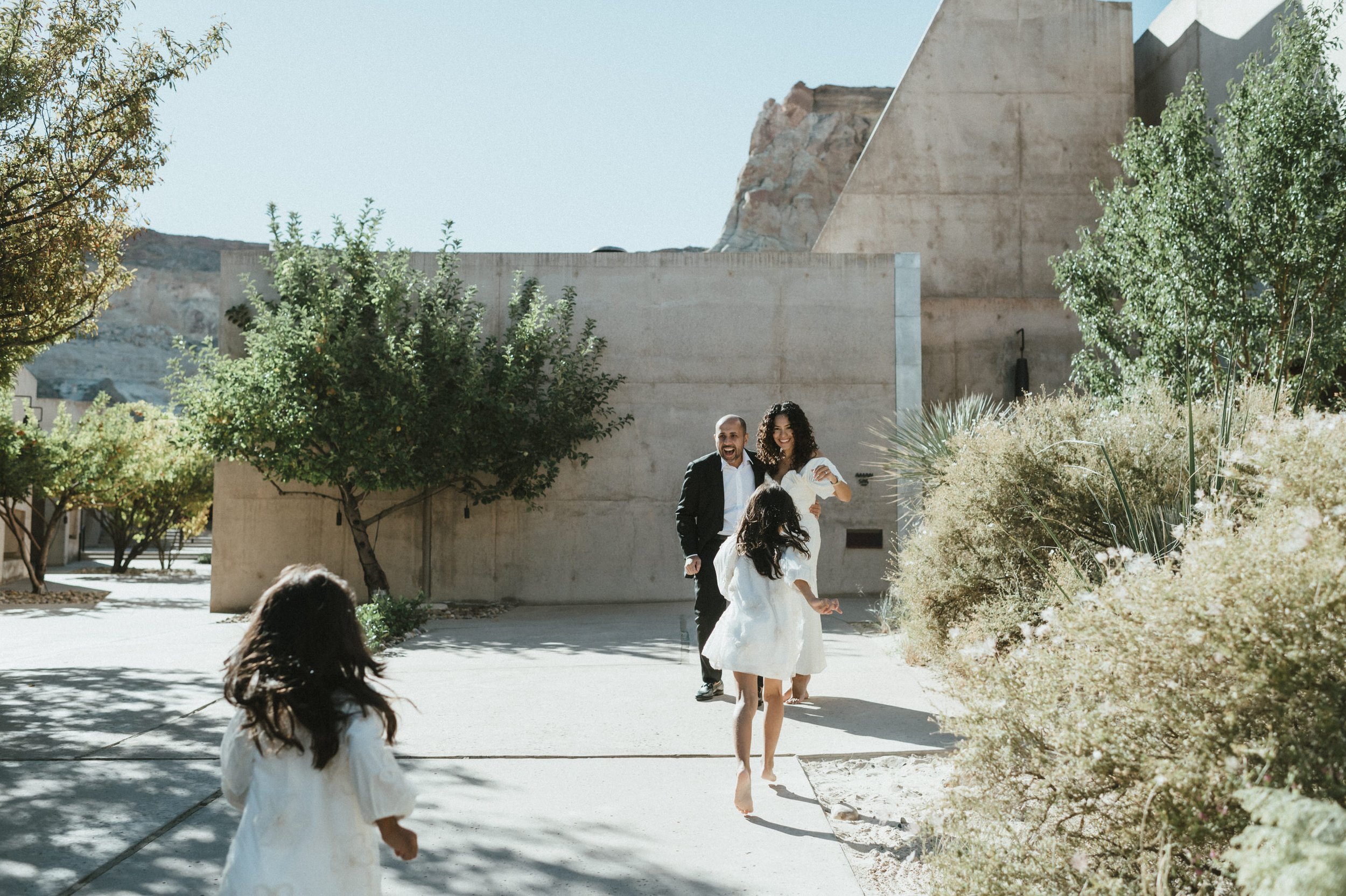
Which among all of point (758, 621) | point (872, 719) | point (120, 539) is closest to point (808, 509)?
point (872, 719)

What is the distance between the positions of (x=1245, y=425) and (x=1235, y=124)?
9.51 meters

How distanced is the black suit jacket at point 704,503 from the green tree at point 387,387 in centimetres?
572

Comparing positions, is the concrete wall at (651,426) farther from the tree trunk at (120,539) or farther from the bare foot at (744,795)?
the tree trunk at (120,539)

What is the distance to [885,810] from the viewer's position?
439 centimetres

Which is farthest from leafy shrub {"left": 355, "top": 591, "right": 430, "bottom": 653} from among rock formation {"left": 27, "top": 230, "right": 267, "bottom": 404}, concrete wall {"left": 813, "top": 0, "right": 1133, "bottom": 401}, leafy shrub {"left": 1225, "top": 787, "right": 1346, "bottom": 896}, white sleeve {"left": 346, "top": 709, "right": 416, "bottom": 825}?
rock formation {"left": 27, "top": 230, "right": 267, "bottom": 404}

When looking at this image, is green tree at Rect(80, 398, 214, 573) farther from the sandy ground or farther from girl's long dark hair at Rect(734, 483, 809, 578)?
the sandy ground

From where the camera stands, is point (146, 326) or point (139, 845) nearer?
point (139, 845)

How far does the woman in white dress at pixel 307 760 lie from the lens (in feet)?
7.99

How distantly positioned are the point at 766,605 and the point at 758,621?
0.09 meters

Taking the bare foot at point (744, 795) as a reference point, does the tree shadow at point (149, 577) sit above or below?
below

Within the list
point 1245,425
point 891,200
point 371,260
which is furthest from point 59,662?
point 891,200

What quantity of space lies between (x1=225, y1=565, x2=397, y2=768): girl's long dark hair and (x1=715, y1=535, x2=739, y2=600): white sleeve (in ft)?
8.03

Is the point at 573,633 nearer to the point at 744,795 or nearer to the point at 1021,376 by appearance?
the point at 744,795

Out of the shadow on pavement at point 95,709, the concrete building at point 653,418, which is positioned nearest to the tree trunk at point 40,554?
the concrete building at point 653,418
